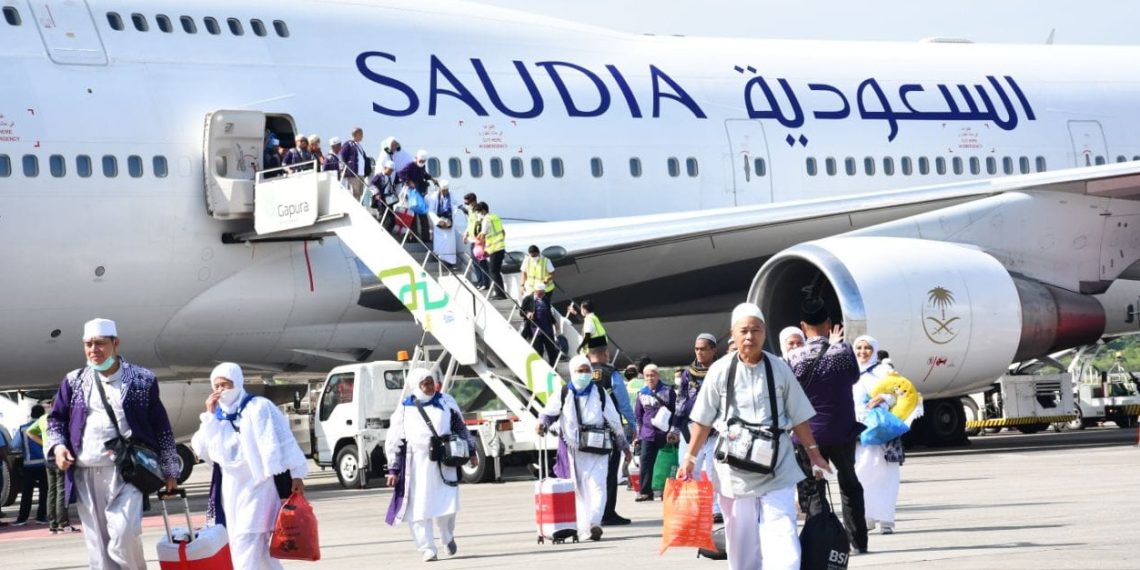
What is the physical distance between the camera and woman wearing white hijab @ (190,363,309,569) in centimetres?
839

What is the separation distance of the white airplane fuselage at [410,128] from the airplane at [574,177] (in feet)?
0.09

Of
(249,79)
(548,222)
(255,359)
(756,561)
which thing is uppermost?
(249,79)

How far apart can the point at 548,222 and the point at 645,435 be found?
15.8ft

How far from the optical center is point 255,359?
17.8 metres

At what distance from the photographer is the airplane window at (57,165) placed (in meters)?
16.1

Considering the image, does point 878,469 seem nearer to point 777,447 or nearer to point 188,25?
point 777,447

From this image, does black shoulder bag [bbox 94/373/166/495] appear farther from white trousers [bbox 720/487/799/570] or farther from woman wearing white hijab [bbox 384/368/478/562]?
woman wearing white hijab [bbox 384/368/478/562]

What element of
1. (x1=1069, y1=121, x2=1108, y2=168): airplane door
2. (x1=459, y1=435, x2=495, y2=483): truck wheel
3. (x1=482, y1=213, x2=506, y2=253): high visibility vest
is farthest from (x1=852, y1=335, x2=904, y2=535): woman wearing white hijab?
(x1=1069, y1=121, x2=1108, y2=168): airplane door

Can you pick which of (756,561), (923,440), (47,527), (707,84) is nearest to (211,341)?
(47,527)

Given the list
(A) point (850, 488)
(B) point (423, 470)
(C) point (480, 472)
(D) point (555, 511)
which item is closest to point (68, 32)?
(C) point (480, 472)

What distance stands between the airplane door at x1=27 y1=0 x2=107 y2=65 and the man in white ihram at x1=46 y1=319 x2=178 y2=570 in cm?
877

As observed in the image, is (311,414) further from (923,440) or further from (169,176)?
(923,440)

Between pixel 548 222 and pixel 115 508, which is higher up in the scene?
pixel 548 222

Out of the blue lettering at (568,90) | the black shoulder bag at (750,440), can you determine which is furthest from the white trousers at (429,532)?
the blue lettering at (568,90)
